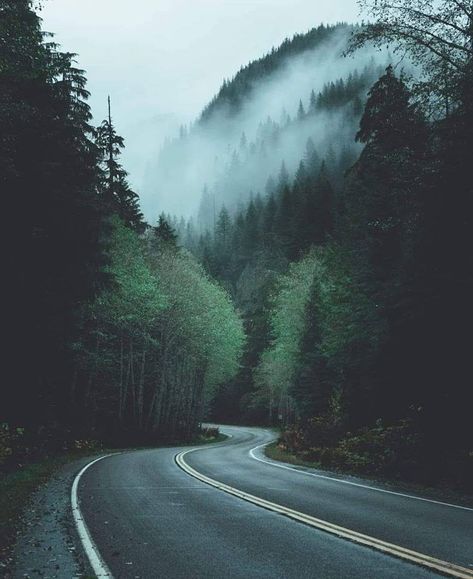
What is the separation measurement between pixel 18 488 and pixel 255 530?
8595 mm

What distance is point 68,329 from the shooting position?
20.0 metres

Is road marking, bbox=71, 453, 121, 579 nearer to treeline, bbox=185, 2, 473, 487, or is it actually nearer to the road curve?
the road curve

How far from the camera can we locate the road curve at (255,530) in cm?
693

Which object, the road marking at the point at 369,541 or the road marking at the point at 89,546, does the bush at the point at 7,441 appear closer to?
the road marking at the point at 89,546

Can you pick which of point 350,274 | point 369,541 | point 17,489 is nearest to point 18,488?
point 17,489

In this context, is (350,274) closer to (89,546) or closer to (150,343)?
(150,343)

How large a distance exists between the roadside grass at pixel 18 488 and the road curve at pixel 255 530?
4.09 ft

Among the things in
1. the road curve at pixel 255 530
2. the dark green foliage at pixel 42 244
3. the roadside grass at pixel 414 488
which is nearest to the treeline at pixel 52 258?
the dark green foliage at pixel 42 244

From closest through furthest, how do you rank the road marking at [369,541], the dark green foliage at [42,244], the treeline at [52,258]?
the road marking at [369,541] → the treeline at [52,258] → the dark green foliage at [42,244]

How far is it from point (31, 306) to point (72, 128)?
7896 mm

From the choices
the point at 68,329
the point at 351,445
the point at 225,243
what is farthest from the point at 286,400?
the point at 225,243

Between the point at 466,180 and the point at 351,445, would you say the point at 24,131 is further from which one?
the point at 351,445

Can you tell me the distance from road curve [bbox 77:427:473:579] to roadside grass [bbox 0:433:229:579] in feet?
4.09

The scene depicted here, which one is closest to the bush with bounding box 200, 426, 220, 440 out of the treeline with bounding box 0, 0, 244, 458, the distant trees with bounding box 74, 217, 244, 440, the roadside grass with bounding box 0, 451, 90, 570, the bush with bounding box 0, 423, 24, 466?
the distant trees with bounding box 74, 217, 244, 440
